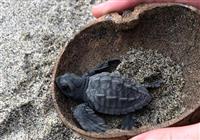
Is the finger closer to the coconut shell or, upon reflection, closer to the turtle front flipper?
the coconut shell

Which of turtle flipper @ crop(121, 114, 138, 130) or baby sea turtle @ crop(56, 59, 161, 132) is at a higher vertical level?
baby sea turtle @ crop(56, 59, 161, 132)

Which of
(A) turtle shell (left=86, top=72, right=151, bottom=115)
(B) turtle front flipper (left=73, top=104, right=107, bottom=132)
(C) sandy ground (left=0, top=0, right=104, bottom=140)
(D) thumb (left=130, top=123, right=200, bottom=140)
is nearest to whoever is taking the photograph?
(D) thumb (left=130, top=123, right=200, bottom=140)

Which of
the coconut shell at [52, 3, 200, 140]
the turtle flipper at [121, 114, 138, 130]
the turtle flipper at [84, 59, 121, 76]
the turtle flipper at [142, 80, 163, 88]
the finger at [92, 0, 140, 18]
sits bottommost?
the turtle flipper at [121, 114, 138, 130]

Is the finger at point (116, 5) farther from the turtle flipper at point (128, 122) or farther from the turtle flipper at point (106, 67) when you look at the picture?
the turtle flipper at point (128, 122)

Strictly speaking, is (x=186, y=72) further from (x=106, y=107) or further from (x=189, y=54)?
(x=106, y=107)

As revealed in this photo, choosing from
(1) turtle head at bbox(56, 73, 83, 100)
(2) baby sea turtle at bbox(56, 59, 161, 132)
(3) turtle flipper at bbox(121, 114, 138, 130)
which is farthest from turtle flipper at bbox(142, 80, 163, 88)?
(1) turtle head at bbox(56, 73, 83, 100)

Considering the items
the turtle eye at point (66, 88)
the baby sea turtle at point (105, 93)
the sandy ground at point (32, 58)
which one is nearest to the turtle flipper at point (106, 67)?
the baby sea turtle at point (105, 93)
